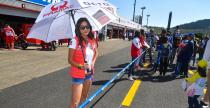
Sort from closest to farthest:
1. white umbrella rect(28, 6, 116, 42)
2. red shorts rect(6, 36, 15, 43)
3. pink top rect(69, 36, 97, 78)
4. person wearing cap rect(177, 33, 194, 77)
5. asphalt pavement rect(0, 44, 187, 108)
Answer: pink top rect(69, 36, 97, 78) → white umbrella rect(28, 6, 116, 42) → asphalt pavement rect(0, 44, 187, 108) → person wearing cap rect(177, 33, 194, 77) → red shorts rect(6, 36, 15, 43)

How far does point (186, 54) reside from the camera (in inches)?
421

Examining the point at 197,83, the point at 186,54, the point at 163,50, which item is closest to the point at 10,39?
the point at 163,50

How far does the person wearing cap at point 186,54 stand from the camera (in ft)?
34.4

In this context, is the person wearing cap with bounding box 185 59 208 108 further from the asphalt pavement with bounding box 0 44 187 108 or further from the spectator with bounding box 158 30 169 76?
the spectator with bounding box 158 30 169 76

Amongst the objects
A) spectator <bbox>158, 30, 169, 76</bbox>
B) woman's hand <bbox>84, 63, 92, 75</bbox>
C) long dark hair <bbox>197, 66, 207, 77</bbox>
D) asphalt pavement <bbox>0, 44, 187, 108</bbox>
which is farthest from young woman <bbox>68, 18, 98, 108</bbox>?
spectator <bbox>158, 30, 169, 76</bbox>

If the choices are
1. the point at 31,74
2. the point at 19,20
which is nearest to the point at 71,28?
the point at 31,74

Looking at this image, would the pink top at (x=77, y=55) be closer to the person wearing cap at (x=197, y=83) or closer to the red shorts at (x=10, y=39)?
the person wearing cap at (x=197, y=83)

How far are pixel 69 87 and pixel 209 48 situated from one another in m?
5.70

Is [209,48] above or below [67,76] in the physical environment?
above

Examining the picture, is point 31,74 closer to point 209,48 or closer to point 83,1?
point 83,1

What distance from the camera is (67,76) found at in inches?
407

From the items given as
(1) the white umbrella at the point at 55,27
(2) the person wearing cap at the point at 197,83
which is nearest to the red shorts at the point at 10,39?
(1) the white umbrella at the point at 55,27

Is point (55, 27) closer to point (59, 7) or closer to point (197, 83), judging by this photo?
point (59, 7)

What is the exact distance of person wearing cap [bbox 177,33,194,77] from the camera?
34.4 feet
